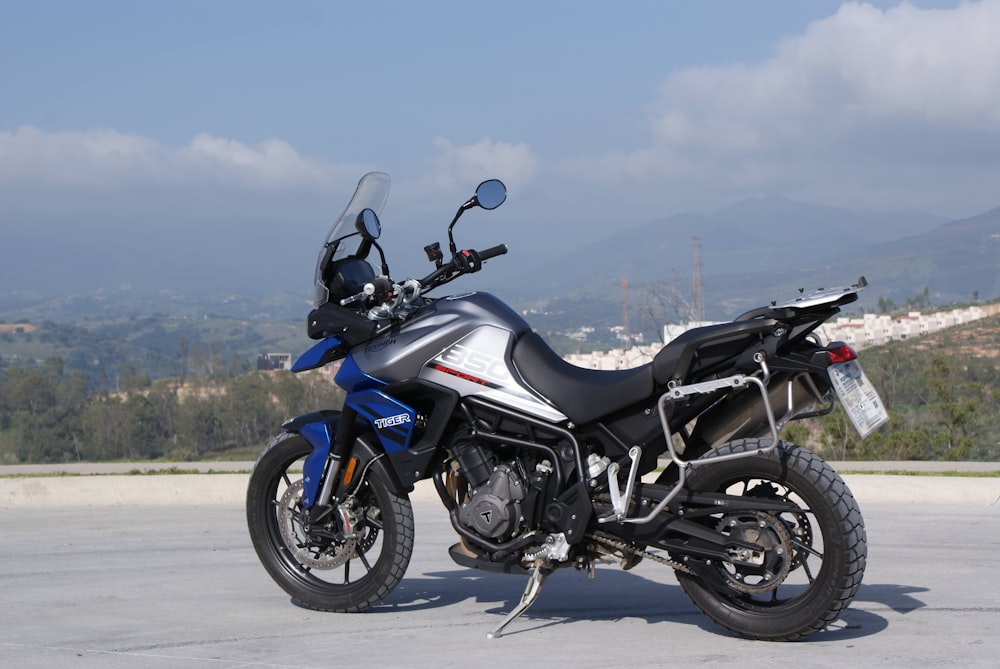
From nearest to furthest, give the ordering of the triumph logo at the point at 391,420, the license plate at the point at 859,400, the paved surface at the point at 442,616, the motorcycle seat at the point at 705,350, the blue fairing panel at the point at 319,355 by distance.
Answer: the license plate at the point at 859,400 < the paved surface at the point at 442,616 < the motorcycle seat at the point at 705,350 < the triumph logo at the point at 391,420 < the blue fairing panel at the point at 319,355

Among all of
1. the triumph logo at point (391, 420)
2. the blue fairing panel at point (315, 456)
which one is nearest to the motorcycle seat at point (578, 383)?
the triumph logo at point (391, 420)

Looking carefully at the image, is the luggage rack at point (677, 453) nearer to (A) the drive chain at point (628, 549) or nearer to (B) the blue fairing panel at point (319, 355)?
(A) the drive chain at point (628, 549)

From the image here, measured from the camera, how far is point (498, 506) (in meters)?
5.10

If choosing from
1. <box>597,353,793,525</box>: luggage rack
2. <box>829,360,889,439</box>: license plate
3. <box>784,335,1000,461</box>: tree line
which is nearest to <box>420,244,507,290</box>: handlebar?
<box>597,353,793,525</box>: luggage rack

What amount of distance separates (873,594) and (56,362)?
3631 inches

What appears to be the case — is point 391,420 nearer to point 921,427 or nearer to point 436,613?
point 436,613

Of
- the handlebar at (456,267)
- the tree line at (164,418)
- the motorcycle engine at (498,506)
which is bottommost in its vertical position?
the tree line at (164,418)

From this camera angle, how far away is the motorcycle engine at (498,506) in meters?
5.10

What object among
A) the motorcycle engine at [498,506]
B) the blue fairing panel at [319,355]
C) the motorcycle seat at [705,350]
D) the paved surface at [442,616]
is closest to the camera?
the paved surface at [442,616]

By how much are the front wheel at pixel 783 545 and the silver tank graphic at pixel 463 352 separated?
33.5 inches

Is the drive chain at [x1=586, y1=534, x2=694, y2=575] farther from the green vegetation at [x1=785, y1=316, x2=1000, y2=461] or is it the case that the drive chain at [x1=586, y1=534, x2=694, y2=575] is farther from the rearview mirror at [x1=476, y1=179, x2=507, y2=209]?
the green vegetation at [x1=785, y1=316, x2=1000, y2=461]

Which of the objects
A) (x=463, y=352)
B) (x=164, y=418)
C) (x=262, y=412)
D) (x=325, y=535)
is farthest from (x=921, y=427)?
(x=164, y=418)

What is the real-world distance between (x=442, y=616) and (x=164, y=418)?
41.2 metres

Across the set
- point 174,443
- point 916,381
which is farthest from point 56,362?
point 916,381
